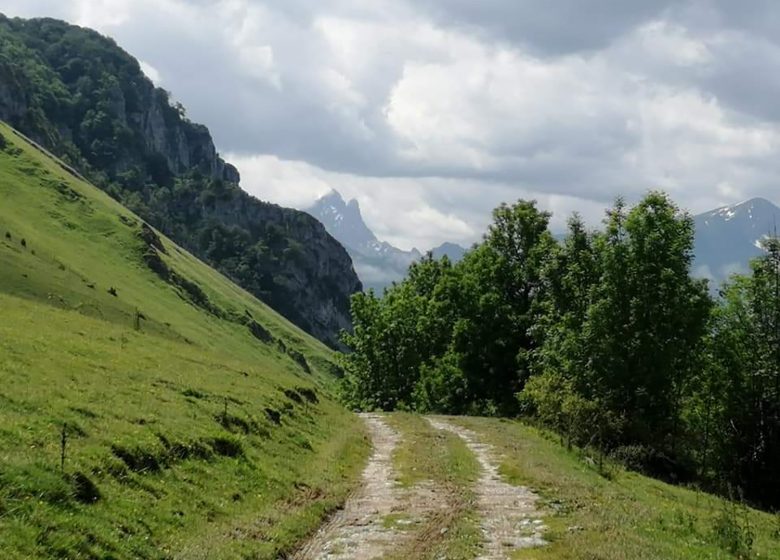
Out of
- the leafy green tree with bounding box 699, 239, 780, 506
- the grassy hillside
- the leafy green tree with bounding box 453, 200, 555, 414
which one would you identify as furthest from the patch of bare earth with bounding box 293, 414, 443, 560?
the leafy green tree with bounding box 453, 200, 555, 414

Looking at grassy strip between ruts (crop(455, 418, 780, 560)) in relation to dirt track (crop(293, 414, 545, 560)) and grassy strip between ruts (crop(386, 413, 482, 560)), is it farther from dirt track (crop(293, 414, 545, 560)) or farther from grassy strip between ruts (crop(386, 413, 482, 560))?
grassy strip between ruts (crop(386, 413, 482, 560))

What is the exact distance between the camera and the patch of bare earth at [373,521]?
1795 centimetres

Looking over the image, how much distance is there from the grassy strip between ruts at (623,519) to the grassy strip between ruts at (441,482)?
5.44ft

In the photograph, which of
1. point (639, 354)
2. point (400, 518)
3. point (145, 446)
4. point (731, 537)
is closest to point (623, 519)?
point (731, 537)

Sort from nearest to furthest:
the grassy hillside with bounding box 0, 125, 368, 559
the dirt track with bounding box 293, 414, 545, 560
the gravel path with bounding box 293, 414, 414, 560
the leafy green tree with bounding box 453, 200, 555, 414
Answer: the grassy hillside with bounding box 0, 125, 368, 559 < the gravel path with bounding box 293, 414, 414, 560 < the dirt track with bounding box 293, 414, 545, 560 < the leafy green tree with bounding box 453, 200, 555, 414

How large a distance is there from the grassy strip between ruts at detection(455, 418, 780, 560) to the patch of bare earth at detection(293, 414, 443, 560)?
11.8 ft

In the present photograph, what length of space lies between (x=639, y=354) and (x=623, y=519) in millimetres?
34798

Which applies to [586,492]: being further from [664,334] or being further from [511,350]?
[511,350]

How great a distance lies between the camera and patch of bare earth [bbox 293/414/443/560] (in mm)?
17953

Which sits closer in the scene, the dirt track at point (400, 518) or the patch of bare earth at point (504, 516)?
the dirt track at point (400, 518)

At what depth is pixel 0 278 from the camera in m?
64.2

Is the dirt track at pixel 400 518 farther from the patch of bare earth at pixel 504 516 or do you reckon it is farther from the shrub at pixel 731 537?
the shrub at pixel 731 537

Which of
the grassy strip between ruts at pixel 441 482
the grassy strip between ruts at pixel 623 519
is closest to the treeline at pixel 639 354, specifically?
the grassy strip between ruts at pixel 441 482

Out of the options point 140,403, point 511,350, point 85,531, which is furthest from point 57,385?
point 511,350
